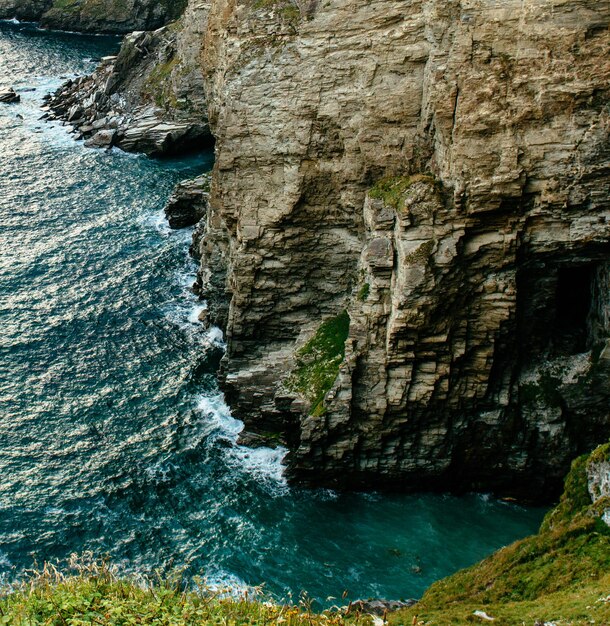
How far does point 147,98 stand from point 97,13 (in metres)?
45.7

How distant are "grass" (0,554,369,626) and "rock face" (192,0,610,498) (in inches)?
780

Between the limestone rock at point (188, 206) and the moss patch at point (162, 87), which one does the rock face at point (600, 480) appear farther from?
the moss patch at point (162, 87)

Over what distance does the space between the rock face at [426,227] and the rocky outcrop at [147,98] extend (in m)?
39.3

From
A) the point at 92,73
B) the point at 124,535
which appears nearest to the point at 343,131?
the point at 124,535

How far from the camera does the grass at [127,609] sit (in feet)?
79.7

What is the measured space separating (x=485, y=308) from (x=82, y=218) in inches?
1740

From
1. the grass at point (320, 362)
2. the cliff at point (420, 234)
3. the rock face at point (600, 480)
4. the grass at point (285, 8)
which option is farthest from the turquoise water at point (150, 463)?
the grass at point (285, 8)

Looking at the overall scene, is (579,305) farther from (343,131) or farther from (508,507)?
(343,131)

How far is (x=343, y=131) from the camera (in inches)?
1857

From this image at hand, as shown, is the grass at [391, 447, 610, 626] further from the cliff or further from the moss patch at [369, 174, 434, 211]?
the moss patch at [369, 174, 434, 211]

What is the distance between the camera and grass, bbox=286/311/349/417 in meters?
47.8

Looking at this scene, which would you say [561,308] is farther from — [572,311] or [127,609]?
[127,609]

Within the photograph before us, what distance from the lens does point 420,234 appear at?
42.8 meters

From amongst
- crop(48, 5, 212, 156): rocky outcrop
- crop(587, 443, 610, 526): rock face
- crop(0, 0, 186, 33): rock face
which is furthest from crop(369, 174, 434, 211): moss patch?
crop(0, 0, 186, 33): rock face
